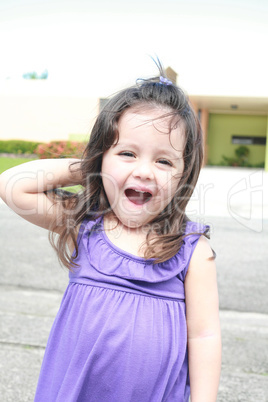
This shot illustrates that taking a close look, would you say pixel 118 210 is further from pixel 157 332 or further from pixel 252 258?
pixel 252 258

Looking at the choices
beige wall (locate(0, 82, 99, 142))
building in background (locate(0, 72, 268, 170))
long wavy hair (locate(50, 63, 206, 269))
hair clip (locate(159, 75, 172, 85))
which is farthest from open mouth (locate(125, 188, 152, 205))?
beige wall (locate(0, 82, 99, 142))

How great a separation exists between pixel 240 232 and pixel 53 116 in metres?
21.1

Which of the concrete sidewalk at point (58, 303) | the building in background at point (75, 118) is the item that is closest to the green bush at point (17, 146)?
the building in background at point (75, 118)

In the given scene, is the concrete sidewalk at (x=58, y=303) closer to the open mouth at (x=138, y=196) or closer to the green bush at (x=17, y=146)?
the open mouth at (x=138, y=196)

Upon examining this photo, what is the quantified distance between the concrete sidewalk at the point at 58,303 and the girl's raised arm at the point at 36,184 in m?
1.19

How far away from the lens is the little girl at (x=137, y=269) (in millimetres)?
1225

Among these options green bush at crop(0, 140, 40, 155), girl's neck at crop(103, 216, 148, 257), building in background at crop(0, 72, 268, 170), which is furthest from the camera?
building in background at crop(0, 72, 268, 170)

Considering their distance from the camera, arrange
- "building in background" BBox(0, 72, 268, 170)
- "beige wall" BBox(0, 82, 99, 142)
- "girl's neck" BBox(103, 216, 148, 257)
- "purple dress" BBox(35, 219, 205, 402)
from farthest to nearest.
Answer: "beige wall" BBox(0, 82, 99, 142)
"building in background" BBox(0, 72, 268, 170)
"girl's neck" BBox(103, 216, 148, 257)
"purple dress" BBox(35, 219, 205, 402)

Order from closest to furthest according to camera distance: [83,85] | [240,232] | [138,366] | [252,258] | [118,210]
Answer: [138,366] → [118,210] → [252,258] → [240,232] → [83,85]

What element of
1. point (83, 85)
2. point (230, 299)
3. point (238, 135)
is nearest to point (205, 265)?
point (230, 299)

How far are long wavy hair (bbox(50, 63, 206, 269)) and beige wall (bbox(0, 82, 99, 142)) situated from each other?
81.8 feet

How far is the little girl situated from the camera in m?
1.22

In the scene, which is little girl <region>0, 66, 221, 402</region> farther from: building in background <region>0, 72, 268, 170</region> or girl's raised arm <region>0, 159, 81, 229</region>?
building in background <region>0, 72, 268, 170</region>

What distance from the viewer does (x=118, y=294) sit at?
49.2 inches
